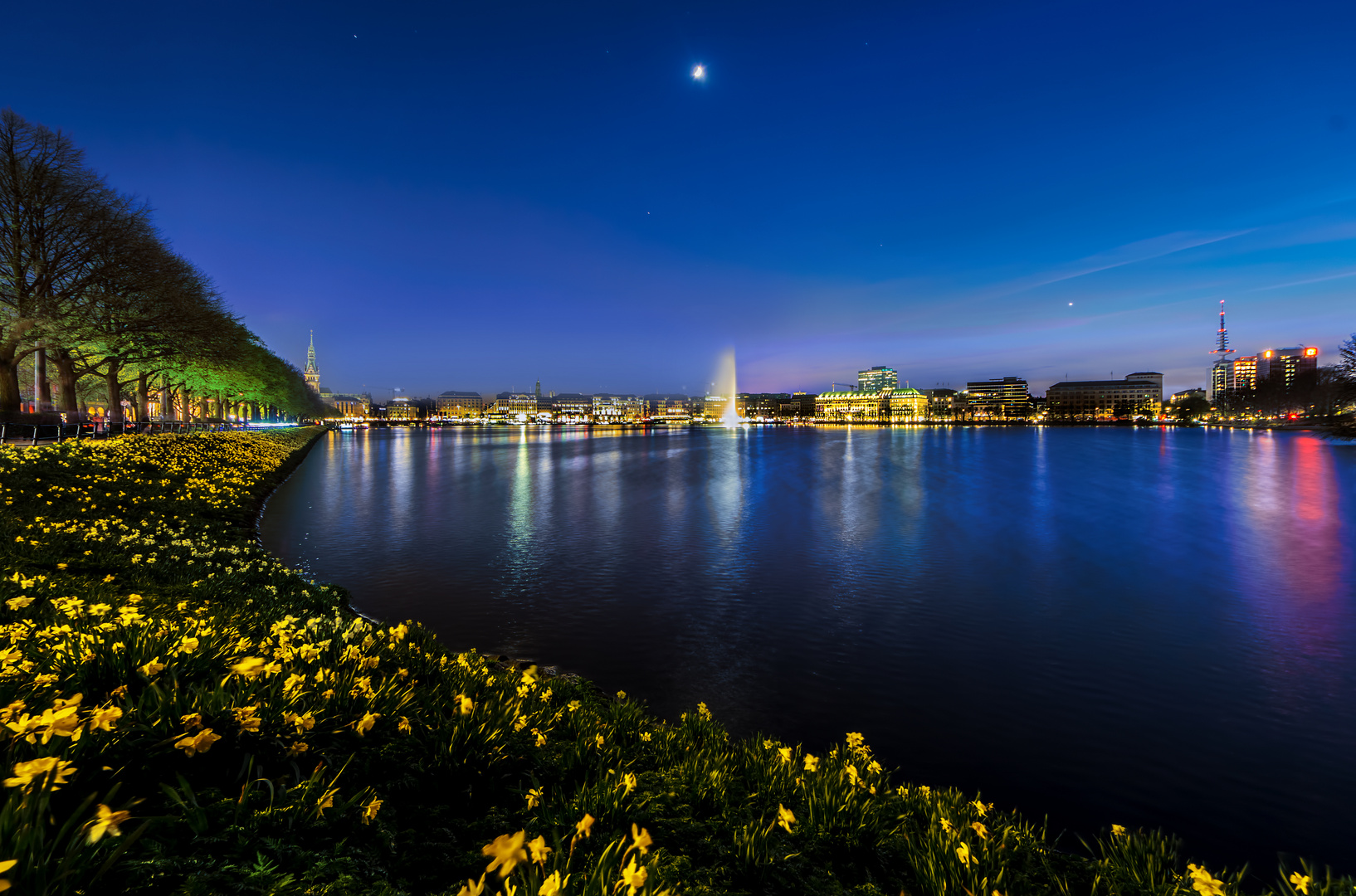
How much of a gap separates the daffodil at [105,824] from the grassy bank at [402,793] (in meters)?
0.01

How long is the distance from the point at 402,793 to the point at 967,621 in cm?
1416

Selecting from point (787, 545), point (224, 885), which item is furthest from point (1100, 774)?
point (787, 545)

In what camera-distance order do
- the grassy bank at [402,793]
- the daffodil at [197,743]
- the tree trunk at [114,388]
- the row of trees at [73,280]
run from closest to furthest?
the grassy bank at [402,793]
the daffodil at [197,743]
the row of trees at [73,280]
the tree trunk at [114,388]

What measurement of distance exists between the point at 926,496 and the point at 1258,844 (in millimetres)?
35452

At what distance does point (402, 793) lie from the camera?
4652mm

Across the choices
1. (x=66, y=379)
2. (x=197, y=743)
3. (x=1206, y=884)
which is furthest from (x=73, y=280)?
(x=1206, y=884)

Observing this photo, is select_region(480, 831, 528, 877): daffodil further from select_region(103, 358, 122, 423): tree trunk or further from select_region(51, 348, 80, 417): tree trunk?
select_region(103, 358, 122, 423): tree trunk

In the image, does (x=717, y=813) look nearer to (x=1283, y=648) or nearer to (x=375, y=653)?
(x=375, y=653)

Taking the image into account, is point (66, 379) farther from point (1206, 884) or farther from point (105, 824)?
point (1206, 884)

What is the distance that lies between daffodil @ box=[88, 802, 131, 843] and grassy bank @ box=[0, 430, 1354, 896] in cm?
1

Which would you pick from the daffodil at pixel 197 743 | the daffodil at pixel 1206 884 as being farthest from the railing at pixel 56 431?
the daffodil at pixel 1206 884

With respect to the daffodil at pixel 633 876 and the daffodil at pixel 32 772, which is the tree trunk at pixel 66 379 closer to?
the daffodil at pixel 32 772

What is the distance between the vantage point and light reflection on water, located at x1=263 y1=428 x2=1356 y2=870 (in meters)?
9.16

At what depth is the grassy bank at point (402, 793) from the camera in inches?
126
